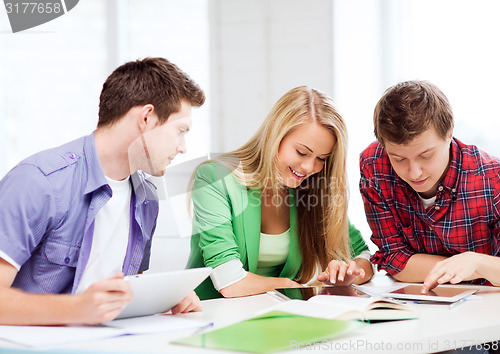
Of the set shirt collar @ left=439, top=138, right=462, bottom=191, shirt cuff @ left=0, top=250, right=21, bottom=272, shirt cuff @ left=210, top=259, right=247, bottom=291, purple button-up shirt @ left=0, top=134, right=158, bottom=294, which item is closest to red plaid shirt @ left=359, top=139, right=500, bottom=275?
shirt collar @ left=439, top=138, right=462, bottom=191

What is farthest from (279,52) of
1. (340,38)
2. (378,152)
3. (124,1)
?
(378,152)

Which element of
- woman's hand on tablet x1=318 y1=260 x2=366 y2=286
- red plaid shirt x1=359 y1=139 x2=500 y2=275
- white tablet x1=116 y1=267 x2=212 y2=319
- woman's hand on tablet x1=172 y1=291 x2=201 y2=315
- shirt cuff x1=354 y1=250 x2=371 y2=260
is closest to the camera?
white tablet x1=116 y1=267 x2=212 y2=319

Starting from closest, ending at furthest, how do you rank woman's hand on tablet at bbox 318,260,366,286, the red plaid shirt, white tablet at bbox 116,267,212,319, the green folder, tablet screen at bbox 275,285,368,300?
the green folder, white tablet at bbox 116,267,212,319, tablet screen at bbox 275,285,368,300, woman's hand on tablet at bbox 318,260,366,286, the red plaid shirt

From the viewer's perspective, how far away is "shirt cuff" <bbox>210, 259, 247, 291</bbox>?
53.8 inches

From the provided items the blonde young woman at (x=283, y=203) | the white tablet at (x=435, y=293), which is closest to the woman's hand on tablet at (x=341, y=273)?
the blonde young woman at (x=283, y=203)

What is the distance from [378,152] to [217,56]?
55.5 inches

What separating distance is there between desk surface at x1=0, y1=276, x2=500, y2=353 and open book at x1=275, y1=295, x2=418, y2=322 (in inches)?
0.6

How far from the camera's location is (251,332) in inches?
34.1

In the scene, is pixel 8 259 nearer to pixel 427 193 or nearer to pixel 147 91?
pixel 147 91

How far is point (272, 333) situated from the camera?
2.81ft

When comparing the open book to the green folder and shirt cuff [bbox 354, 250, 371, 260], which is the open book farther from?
shirt cuff [bbox 354, 250, 371, 260]

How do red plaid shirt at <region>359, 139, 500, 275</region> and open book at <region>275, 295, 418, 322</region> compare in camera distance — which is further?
red plaid shirt at <region>359, 139, 500, 275</region>

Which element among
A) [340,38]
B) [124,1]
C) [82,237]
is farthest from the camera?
[124,1]

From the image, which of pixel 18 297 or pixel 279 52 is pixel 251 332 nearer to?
pixel 18 297
